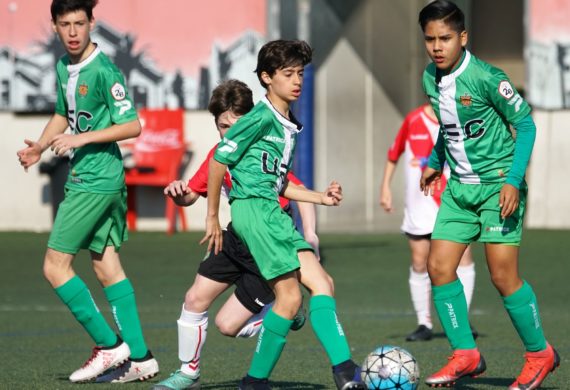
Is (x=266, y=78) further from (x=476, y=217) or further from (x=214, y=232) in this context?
(x=476, y=217)

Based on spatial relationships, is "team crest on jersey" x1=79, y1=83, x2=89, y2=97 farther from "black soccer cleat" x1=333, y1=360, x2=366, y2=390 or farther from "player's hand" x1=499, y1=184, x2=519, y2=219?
"player's hand" x1=499, y1=184, x2=519, y2=219

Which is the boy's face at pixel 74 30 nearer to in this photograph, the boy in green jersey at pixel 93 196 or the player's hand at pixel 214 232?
the boy in green jersey at pixel 93 196

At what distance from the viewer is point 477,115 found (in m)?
6.61

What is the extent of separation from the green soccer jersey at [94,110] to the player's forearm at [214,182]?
1.07 meters

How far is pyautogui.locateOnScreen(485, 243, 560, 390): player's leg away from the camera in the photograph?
664 centimetres

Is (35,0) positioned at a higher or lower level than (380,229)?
higher

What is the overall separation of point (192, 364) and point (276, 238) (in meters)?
0.95

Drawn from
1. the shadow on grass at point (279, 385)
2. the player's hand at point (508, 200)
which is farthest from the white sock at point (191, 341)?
the player's hand at point (508, 200)

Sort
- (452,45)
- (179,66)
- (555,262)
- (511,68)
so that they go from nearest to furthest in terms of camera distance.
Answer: (452,45)
(555,262)
(179,66)
(511,68)

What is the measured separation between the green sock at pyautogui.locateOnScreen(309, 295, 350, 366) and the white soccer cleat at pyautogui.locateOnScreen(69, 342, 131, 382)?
4.98 ft

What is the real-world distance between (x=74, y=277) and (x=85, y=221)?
332 mm

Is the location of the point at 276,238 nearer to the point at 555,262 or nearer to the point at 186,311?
the point at 186,311

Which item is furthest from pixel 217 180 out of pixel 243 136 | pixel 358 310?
pixel 358 310

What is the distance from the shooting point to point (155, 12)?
18062 mm
